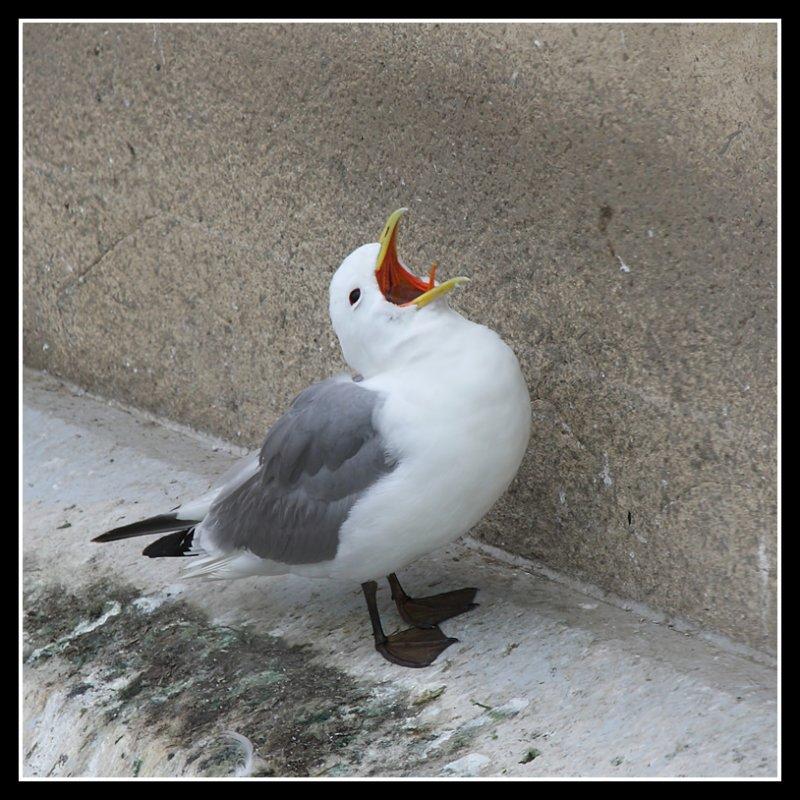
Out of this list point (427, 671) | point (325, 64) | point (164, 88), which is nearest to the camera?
point (427, 671)

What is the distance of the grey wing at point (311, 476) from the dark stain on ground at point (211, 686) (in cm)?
25

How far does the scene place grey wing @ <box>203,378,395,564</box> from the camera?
2.27 m

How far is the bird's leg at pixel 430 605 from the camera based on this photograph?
2557 mm

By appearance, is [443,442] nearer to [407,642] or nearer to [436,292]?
[436,292]

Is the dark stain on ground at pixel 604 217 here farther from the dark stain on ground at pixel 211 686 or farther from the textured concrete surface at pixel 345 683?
the dark stain on ground at pixel 211 686

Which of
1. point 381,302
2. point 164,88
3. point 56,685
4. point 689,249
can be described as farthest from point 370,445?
point 164,88

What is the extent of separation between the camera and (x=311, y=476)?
235 centimetres

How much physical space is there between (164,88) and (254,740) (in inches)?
69.0

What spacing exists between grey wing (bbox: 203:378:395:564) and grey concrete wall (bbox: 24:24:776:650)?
0.49 metres

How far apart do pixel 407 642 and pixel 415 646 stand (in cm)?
2

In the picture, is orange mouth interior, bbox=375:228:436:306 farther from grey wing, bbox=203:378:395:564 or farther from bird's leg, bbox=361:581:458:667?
bird's leg, bbox=361:581:458:667

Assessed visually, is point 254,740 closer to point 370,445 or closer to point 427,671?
point 427,671

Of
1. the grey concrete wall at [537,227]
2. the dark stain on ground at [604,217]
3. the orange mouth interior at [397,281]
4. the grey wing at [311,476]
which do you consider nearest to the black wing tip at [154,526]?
the grey wing at [311,476]

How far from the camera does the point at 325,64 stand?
9.28 feet
